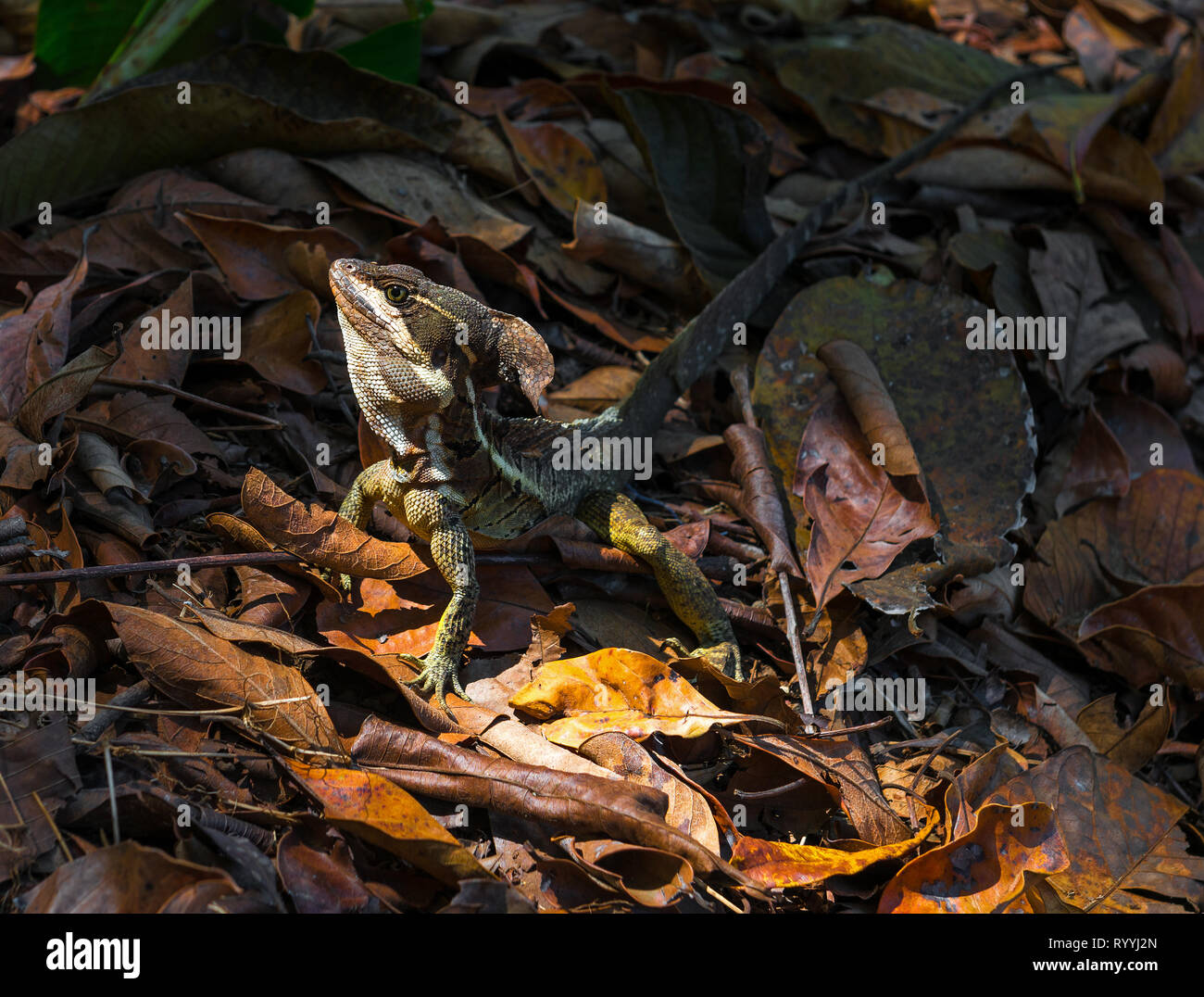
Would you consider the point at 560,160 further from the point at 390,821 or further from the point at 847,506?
the point at 390,821

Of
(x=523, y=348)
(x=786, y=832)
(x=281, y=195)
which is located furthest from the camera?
(x=281, y=195)

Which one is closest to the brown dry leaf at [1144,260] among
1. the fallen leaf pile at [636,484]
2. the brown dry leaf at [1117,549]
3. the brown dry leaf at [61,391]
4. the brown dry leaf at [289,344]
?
the fallen leaf pile at [636,484]

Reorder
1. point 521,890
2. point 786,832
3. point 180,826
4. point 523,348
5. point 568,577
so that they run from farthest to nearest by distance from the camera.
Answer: point 568,577
point 523,348
point 786,832
point 521,890
point 180,826

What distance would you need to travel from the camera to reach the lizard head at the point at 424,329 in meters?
3.56

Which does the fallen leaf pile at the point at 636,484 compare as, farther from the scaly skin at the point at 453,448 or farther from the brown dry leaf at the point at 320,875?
the scaly skin at the point at 453,448

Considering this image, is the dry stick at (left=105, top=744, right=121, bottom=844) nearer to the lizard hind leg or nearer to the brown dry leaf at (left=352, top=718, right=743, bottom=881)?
the brown dry leaf at (left=352, top=718, right=743, bottom=881)

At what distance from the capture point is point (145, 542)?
338 cm

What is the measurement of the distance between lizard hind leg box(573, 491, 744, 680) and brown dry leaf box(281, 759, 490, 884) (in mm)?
1494

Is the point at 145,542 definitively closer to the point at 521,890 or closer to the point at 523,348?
the point at 523,348

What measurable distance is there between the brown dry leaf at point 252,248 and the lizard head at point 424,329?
87cm

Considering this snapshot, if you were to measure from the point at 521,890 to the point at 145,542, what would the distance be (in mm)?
1827

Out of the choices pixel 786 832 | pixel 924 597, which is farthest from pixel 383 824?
pixel 924 597

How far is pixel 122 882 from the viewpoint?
2.43m

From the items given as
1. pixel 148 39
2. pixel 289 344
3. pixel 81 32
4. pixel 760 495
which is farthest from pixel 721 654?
pixel 81 32
